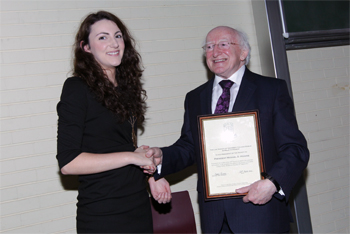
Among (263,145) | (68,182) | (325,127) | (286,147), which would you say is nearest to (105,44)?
(263,145)

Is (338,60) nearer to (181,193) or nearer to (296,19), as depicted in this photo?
(296,19)

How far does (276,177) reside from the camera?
197 cm

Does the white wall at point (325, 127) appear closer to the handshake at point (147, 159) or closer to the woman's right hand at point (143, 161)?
the handshake at point (147, 159)

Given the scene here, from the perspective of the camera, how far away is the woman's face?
2.23 meters

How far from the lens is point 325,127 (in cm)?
400

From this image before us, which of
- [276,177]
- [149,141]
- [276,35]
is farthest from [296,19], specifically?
[276,177]

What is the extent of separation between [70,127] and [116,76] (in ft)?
2.19

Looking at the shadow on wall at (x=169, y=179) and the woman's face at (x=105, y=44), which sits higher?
the woman's face at (x=105, y=44)

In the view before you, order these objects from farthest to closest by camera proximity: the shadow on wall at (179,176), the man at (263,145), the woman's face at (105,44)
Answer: the shadow on wall at (179,176), the woman's face at (105,44), the man at (263,145)

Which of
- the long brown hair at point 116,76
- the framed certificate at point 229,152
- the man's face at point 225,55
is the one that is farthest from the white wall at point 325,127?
the long brown hair at point 116,76

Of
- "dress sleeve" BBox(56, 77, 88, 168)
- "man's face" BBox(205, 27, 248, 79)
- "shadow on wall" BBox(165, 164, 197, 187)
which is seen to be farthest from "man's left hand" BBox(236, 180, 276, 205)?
"shadow on wall" BBox(165, 164, 197, 187)

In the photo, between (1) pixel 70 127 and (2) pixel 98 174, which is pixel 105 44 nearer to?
(1) pixel 70 127

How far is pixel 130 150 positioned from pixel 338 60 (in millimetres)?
3167

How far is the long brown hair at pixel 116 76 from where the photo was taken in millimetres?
2098
